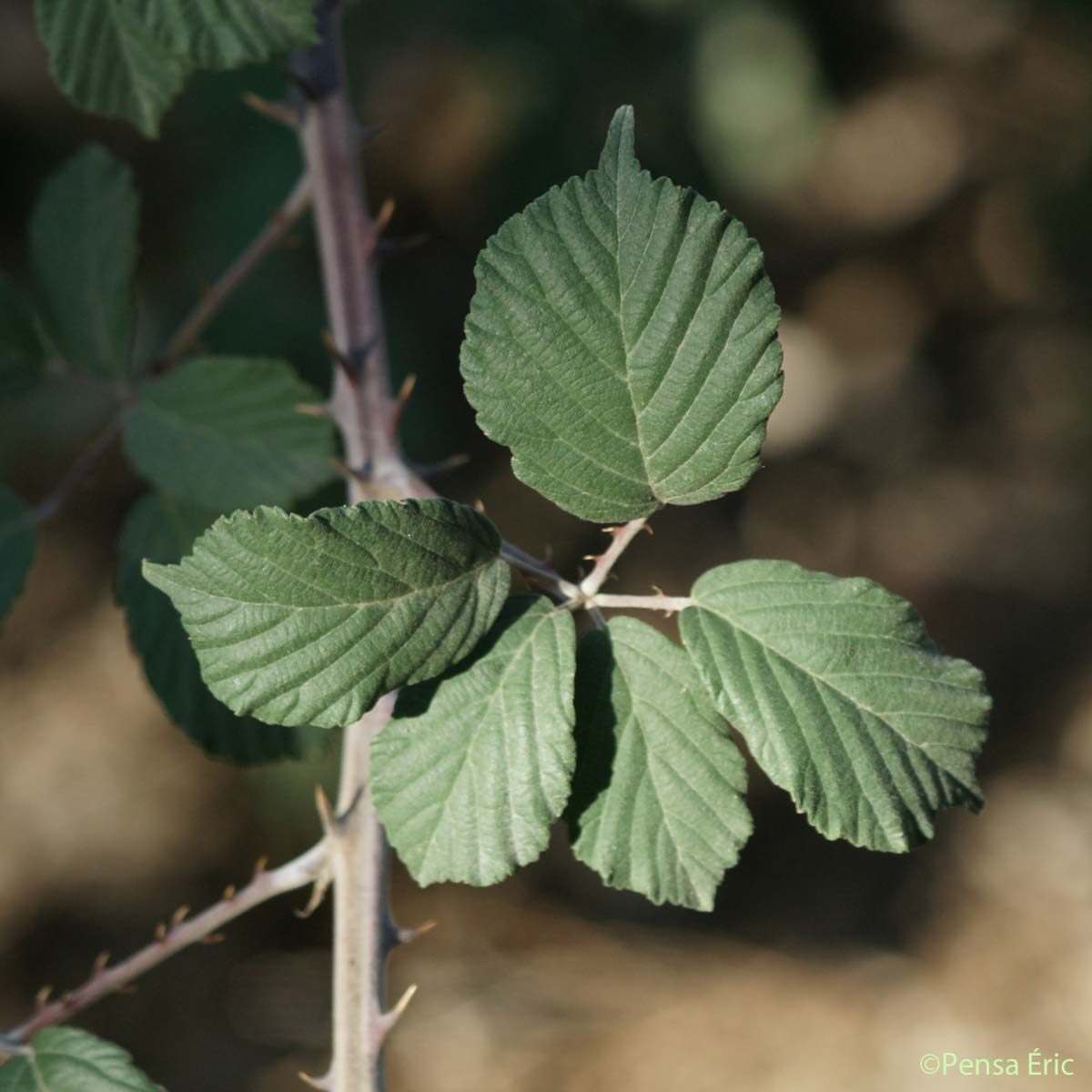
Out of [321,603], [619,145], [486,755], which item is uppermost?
[619,145]

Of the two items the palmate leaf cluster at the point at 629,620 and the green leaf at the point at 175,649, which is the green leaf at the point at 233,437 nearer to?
the green leaf at the point at 175,649

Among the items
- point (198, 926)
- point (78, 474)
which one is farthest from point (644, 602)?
point (78, 474)

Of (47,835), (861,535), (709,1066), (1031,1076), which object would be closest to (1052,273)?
(861,535)

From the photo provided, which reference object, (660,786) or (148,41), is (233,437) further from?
(660,786)

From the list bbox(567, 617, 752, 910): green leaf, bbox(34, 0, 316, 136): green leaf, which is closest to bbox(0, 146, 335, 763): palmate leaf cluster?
bbox(34, 0, 316, 136): green leaf

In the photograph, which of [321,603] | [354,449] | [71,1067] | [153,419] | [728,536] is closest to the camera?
[321,603]

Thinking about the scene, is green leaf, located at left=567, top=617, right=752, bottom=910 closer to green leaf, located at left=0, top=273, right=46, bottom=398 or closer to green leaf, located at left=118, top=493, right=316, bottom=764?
green leaf, located at left=118, top=493, right=316, bottom=764
